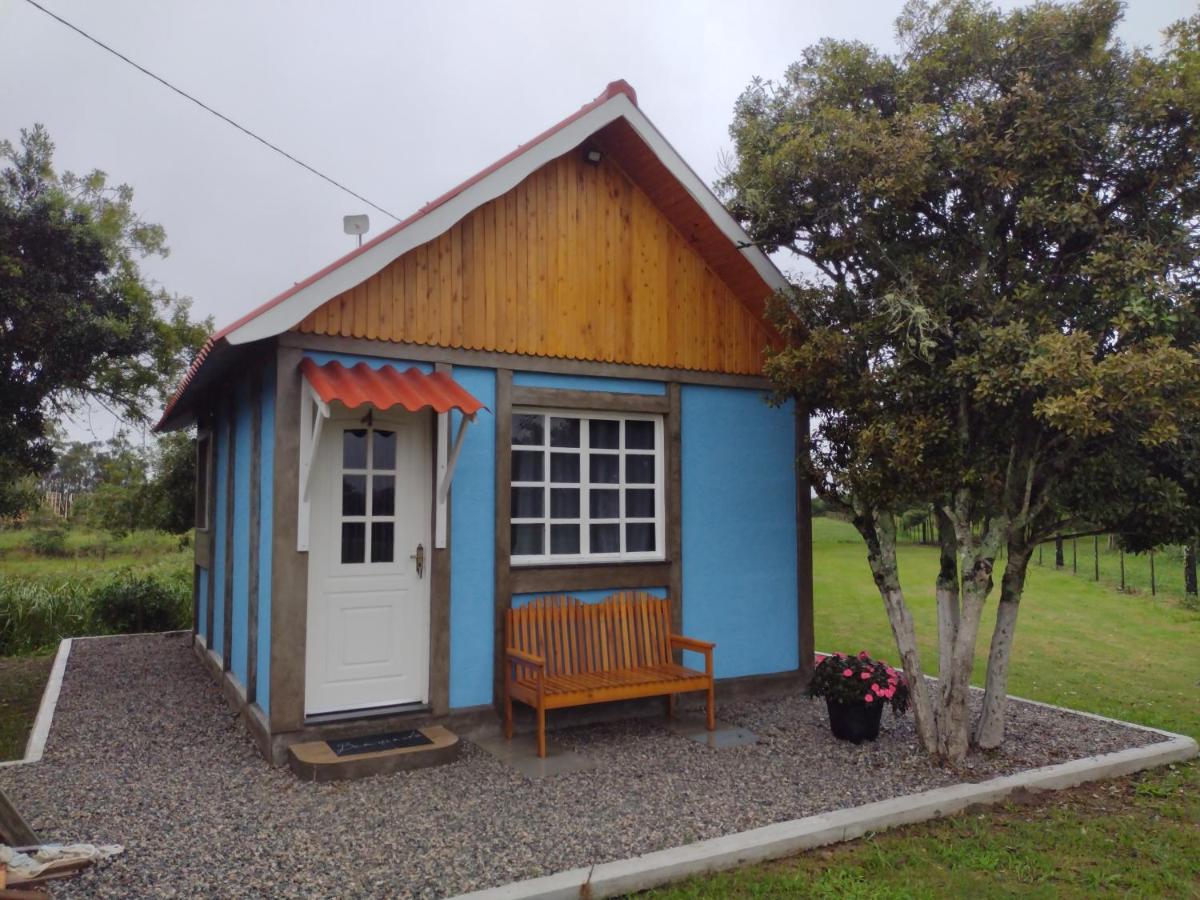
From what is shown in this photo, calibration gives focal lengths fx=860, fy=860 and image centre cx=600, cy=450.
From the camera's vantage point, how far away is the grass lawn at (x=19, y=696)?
22.8 ft

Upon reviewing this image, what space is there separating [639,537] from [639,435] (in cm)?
90

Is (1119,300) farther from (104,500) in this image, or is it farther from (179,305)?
(104,500)

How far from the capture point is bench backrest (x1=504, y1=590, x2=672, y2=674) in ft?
22.0

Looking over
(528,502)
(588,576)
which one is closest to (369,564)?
(528,502)

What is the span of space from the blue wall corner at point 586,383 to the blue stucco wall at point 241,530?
7.19 feet

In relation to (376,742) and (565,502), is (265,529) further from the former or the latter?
(565,502)

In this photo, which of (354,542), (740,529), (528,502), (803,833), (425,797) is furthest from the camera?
(740,529)

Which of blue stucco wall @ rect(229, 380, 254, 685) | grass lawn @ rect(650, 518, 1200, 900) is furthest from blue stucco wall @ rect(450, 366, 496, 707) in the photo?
grass lawn @ rect(650, 518, 1200, 900)

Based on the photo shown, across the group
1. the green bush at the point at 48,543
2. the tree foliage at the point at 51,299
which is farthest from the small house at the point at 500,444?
the green bush at the point at 48,543

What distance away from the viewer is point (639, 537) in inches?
297

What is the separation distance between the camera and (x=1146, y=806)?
547cm

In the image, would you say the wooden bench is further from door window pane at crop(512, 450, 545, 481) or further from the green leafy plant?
door window pane at crop(512, 450, 545, 481)

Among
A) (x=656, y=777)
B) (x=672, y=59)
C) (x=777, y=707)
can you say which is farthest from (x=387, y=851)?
(x=672, y=59)

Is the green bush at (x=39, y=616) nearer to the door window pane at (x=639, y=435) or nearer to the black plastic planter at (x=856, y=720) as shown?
the door window pane at (x=639, y=435)
